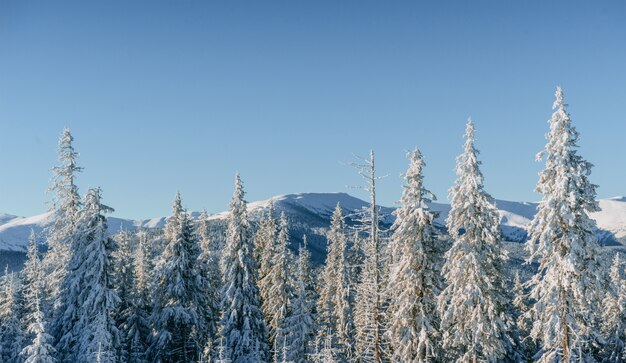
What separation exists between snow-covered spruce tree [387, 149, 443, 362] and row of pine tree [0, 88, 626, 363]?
8cm

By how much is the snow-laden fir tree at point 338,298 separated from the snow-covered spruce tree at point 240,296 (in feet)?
21.8

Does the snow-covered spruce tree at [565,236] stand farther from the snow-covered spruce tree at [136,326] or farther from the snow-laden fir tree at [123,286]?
the snow-covered spruce tree at [136,326]

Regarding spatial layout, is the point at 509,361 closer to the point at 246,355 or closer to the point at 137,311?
the point at 246,355

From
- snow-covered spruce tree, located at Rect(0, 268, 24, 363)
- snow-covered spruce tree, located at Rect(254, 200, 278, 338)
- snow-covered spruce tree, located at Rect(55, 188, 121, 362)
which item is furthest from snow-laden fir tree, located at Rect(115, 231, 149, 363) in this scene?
snow-covered spruce tree, located at Rect(254, 200, 278, 338)

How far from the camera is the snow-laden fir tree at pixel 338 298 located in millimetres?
52172

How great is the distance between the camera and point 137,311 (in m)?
42.7

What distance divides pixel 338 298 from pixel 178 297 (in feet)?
63.8

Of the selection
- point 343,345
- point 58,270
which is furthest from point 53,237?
point 343,345

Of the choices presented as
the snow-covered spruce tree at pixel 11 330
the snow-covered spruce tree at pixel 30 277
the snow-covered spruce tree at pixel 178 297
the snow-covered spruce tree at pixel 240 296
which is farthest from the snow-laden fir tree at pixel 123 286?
the snow-covered spruce tree at pixel 240 296

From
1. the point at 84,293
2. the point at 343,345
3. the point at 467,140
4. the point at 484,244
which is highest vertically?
the point at 467,140

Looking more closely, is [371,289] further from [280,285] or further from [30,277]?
[30,277]

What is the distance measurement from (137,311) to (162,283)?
4.09 meters

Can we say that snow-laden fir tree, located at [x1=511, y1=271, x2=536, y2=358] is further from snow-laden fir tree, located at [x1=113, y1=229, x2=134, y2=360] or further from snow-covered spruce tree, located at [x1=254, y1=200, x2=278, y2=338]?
snow-laden fir tree, located at [x1=113, y1=229, x2=134, y2=360]

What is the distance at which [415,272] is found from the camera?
1220 inches
